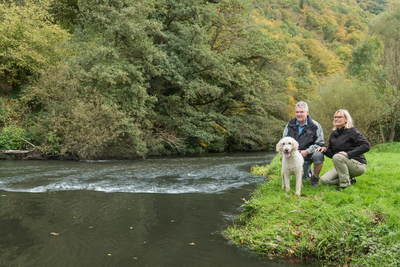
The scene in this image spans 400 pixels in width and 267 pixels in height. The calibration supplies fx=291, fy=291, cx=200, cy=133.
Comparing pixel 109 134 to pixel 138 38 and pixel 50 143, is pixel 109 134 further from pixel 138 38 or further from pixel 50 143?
pixel 138 38

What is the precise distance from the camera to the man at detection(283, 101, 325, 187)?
6.38 metres

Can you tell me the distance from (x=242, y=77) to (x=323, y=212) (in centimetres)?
1987

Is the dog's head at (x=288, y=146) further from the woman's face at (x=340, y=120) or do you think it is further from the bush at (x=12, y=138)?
the bush at (x=12, y=138)

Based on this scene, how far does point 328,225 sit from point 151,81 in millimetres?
19184

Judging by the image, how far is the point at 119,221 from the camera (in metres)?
5.98

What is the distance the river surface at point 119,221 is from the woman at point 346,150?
8.14ft

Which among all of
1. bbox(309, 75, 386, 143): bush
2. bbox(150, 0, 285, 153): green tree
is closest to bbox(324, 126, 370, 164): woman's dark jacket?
bbox(309, 75, 386, 143): bush

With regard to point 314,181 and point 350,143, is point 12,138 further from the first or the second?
point 350,143

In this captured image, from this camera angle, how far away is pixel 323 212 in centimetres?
509

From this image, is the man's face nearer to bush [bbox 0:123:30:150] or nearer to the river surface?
the river surface

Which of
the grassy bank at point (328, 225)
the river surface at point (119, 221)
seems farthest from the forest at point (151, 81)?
the grassy bank at point (328, 225)

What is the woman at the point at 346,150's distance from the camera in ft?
19.4

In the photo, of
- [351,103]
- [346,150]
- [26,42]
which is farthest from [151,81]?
[346,150]

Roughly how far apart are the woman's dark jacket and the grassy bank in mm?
782
